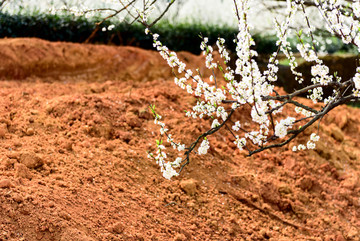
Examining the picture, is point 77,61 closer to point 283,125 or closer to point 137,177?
point 137,177

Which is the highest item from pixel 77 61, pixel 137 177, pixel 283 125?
pixel 77 61

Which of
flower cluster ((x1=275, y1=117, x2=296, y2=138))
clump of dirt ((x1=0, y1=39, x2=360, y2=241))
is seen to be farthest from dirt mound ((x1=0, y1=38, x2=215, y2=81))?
flower cluster ((x1=275, y1=117, x2=296, y2=138))

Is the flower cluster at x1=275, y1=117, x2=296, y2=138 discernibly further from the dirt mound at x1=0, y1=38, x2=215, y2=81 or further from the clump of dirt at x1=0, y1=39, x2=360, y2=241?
the dirt mound at x1=0, y1=38, x2=215, y2=81

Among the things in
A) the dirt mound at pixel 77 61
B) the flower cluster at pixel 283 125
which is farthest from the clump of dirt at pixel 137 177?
the flower cluster at pixel 283 125

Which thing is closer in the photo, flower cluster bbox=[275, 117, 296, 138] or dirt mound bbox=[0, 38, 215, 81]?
flower cluster bbox=[275, 117, 296, 138]

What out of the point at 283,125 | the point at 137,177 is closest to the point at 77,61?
the point at 137,177

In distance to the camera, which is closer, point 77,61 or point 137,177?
point 137,177

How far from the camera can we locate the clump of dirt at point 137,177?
12.3 feet

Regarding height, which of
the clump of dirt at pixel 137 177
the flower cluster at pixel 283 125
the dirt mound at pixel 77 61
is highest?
the dirt mound at pixel 77 61

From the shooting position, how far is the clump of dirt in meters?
3.76

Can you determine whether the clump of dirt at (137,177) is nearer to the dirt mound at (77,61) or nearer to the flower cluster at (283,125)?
the dirt mound at (77,61)

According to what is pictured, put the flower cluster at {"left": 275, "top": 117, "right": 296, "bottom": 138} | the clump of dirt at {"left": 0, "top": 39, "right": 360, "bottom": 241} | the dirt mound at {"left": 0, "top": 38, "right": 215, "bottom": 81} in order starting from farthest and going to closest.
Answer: the dirt mound at {"left": 0, "top": 38, "right": 215, "bottom": 81}, the clump of dirt at {"left": 0, "top": 39, "right": 360, "bottom": 241}, the flower cluster at {"left": 275, "top": 117, "right": 296, "bottom": 138}

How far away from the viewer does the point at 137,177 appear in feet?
15.3

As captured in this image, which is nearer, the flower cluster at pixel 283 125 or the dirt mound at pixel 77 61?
the flower cluster at pixel 283 125
